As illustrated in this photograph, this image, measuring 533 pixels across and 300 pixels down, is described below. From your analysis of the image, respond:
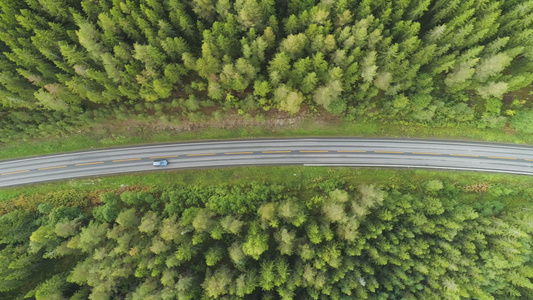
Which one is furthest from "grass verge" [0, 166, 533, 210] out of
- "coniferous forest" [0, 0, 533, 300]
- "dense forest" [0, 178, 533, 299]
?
"dense forest" [0, 178, 533, 299]

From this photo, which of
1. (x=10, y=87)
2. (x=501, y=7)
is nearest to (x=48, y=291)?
(x=10, y=87)


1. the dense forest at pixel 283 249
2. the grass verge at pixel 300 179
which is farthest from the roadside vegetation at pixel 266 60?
the dense forest at pixel 283 249

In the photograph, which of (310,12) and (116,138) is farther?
(116,138)

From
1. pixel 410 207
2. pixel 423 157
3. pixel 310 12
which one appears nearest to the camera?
pixel 310 12

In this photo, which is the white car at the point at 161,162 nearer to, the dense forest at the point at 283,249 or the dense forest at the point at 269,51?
the dense forest at the point at 283,249

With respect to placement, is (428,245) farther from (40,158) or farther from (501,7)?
(40,158)
